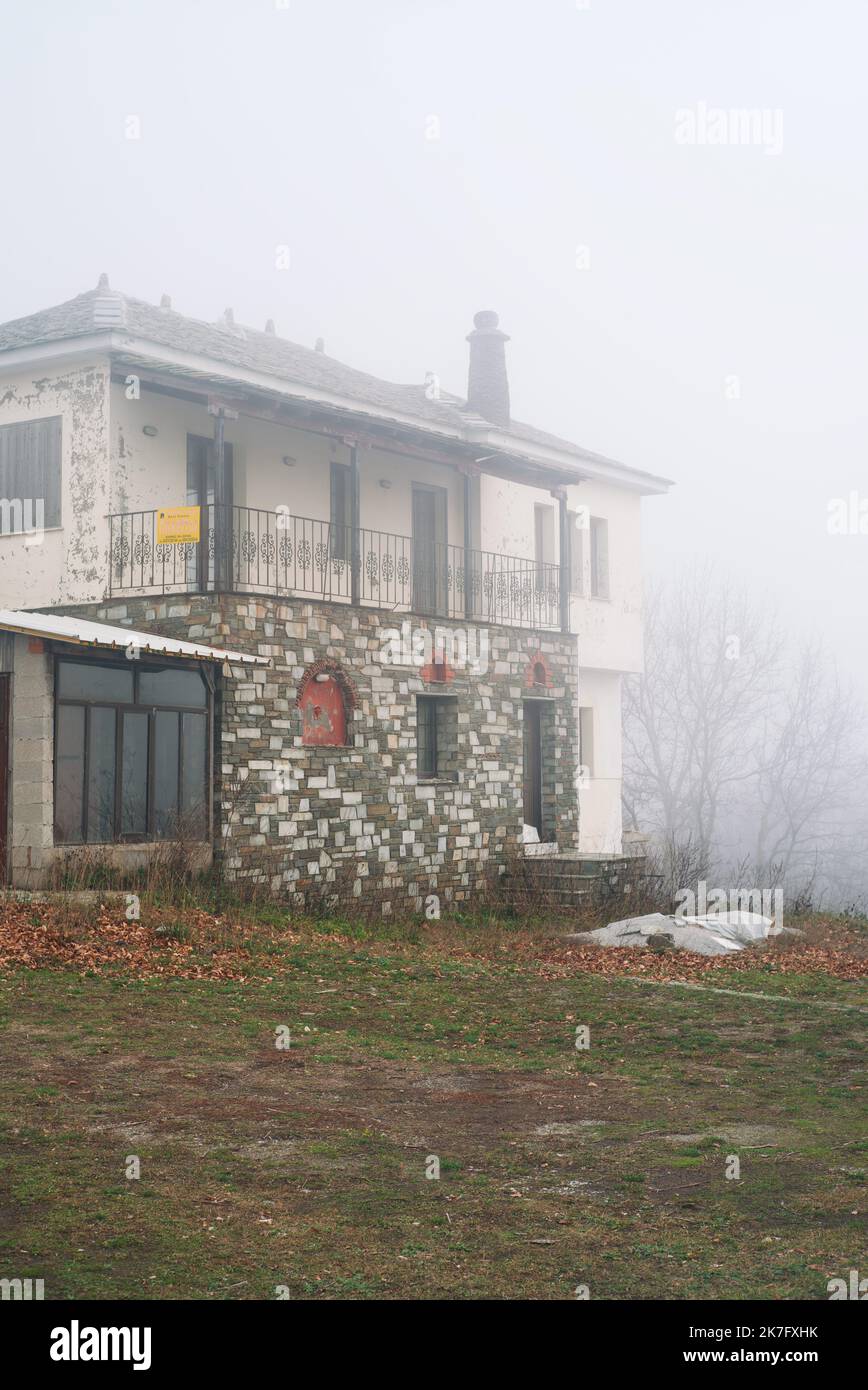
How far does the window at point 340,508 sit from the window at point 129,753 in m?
4.78

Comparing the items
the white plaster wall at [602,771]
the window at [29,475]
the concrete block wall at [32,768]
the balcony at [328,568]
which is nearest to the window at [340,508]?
the balcony at [328,568]

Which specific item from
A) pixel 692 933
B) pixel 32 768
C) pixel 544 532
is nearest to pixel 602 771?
pixel 544 532

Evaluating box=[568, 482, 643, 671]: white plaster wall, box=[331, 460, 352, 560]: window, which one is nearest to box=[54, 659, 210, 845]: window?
box=[331, 460, 352, 560]: window

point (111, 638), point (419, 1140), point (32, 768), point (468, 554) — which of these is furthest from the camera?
point (468, 554)

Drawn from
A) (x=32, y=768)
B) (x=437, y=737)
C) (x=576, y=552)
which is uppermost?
(x=576, y=552)

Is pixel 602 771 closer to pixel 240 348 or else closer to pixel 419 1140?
pixel 240 348

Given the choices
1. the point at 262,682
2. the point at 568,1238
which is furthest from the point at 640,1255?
the point at 262,682

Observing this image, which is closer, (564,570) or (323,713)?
(323,713)

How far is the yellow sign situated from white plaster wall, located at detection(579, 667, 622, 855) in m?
11.4

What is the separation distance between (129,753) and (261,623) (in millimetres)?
2191

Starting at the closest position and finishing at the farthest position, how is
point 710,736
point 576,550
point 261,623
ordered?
point 261,623 → point 576,550 → point 710,736

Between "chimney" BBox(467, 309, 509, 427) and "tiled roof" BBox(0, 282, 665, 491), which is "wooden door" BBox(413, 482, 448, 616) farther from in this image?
"chimney" BBox(467, 309, 509, 427)

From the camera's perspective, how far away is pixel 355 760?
58.3 feet

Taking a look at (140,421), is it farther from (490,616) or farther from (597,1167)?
(597,1167)
